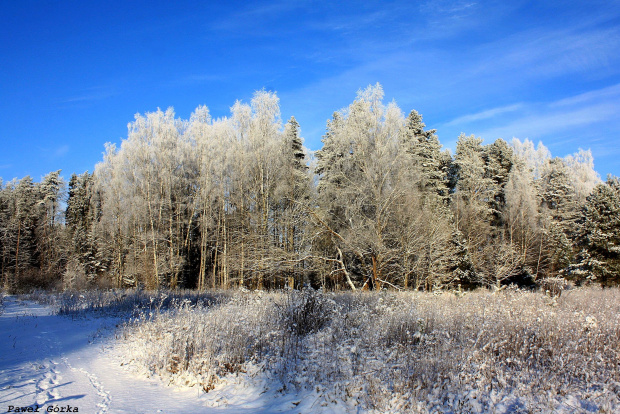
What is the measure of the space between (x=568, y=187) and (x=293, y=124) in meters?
29.0

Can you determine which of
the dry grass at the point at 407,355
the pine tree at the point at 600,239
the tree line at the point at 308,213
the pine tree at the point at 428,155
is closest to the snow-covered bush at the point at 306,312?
the dry grass at the point at 407,355

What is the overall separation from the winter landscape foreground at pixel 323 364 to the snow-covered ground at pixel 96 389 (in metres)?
0.02

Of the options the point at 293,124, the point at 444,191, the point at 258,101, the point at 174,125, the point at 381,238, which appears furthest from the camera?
the point at 444,191

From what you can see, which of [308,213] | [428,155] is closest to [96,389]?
[308,213]

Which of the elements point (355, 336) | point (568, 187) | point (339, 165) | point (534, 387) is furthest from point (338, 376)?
point (568, 187)

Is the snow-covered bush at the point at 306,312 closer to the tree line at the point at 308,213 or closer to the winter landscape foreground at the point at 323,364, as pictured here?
the winter landscape foreground at the point at 323,364

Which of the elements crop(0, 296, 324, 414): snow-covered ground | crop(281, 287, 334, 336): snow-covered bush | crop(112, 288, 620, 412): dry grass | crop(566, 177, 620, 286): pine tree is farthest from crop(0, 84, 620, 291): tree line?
crop(0, 296, 324, 414): snow-covered ground

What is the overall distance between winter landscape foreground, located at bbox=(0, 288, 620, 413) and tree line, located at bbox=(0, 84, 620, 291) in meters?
10.8

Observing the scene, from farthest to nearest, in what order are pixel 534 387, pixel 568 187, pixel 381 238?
1. pixel 568 187
2. pixel 381 238
3. pixel 534 387

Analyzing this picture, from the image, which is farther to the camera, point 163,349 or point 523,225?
point 523,225

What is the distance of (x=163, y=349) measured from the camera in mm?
5922

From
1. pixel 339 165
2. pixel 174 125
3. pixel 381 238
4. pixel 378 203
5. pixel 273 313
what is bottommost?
pixel 273 313

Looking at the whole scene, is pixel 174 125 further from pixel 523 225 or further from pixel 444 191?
pixel 523 225

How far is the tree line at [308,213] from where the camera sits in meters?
18.7
